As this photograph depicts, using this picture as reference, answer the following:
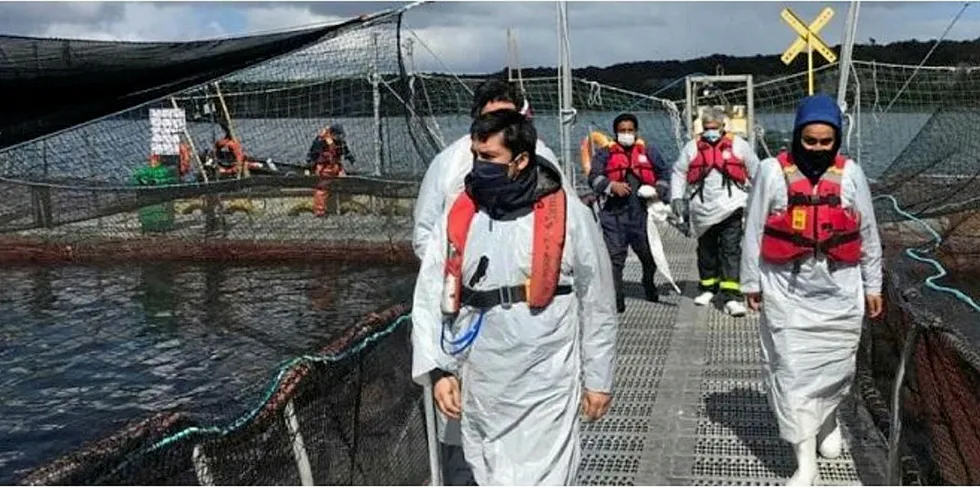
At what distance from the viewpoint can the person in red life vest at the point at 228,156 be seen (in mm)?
16953

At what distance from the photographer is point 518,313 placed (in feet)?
10.9

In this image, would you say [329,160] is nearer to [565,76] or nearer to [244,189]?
[244,189]

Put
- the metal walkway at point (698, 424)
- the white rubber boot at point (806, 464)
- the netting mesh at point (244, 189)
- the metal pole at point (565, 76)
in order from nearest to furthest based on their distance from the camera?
the white rubber boot at point (806, 464)
the metal walkway at point (698, 424)
the metal pole at point (565, 76)
the netting mesh at point (244, 189)

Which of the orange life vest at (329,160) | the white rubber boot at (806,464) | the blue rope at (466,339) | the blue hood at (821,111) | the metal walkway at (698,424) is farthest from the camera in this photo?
the orange life vest at (329,160)

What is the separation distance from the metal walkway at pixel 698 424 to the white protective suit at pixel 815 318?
1.20 ft

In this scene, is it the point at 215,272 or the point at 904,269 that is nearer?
the point at 904,269

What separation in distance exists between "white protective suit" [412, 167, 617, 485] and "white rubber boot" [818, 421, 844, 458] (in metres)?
1.90

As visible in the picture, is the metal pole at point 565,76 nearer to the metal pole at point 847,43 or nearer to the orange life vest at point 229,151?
the metal pole at point 847,43

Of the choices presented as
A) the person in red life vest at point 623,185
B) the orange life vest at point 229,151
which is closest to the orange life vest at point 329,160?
the orange life vest at point 229,151

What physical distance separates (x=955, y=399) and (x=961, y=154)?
767 cm

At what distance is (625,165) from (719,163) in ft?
2.37

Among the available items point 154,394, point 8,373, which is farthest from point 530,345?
point 8,373

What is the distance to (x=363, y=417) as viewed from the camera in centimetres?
450

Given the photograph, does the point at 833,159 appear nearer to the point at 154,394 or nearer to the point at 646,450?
the point at 646,450
